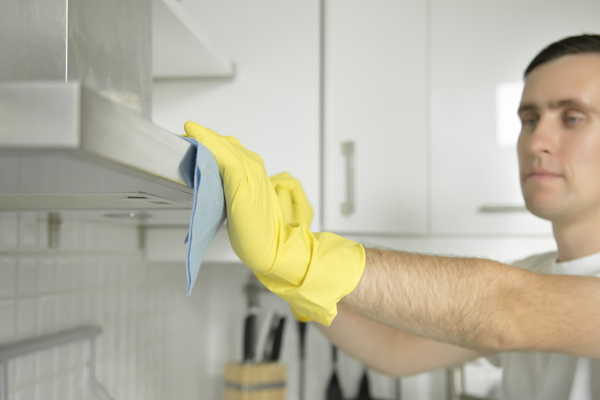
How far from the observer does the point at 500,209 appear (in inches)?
44.9

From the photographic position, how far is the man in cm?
57

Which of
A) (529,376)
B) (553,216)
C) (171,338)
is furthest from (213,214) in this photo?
(171,338)

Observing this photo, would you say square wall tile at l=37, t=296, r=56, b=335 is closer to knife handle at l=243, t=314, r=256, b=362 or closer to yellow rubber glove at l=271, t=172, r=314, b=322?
yellow rubber glove at l=271, t=172, r=314, b=322

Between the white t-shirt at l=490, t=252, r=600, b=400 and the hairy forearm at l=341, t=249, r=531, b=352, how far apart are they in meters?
0.35

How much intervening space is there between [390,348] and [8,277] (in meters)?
0.69

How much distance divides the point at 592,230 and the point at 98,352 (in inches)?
38.7

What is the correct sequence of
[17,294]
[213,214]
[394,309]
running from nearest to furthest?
[213,214] → [394,309] → [17,294]

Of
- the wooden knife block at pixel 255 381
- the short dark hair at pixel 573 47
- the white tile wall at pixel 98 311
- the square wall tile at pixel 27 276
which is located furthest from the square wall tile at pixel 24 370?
the short dark hair at pixel 573 47

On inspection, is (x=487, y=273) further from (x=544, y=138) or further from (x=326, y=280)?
(x=544, y=138)

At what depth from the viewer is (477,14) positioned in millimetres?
1166

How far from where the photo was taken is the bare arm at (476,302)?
0.63 meters

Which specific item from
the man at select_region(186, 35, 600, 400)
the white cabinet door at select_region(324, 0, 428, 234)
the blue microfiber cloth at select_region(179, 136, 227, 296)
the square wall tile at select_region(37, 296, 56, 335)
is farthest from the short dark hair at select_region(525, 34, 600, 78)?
the square wall tile at select_region(37, 296, 56, 335)

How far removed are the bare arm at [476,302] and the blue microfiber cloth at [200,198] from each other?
0.20m

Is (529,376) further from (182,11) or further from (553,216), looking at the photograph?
(182,11)
